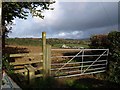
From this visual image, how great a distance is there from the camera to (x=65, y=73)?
12.3 metres

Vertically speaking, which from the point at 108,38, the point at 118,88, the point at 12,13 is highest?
the point at 12,13

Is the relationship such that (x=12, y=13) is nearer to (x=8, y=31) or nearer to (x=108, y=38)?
(x=8, y=31)

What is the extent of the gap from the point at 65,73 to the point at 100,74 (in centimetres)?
201

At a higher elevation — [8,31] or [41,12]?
[41,12]

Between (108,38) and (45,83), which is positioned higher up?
(108,38)

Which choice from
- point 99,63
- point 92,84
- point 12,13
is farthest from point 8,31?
point 92,84

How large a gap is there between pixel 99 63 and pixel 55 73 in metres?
3.53

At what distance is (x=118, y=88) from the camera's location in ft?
35.4

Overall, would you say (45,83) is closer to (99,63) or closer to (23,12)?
(99,63)

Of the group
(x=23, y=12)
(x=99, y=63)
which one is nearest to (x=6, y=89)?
(x=99, y=63)

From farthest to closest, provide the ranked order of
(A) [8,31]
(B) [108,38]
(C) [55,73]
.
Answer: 1. (A) [8,31]
2. (B) [108,38]
3. (C) [55,73]

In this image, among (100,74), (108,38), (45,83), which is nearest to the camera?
(45,83)

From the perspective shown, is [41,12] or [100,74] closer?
[100,74]

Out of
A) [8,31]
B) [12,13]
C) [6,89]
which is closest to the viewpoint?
[6,89]
